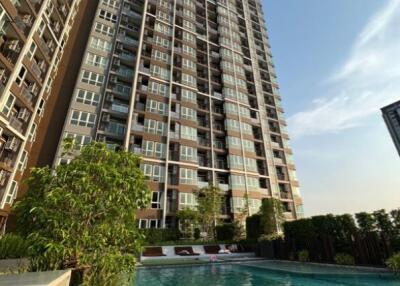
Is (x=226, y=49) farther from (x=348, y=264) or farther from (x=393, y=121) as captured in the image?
(x=348, y=264)

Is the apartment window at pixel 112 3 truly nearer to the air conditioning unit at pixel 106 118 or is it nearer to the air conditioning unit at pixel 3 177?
the air conditioning unit at pixel 106 118

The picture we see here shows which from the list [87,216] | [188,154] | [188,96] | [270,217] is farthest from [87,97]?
[87,216]

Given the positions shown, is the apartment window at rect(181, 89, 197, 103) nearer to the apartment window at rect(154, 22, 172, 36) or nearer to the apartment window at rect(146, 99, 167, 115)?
the apartment window at rect(146, 99, 167, 115)

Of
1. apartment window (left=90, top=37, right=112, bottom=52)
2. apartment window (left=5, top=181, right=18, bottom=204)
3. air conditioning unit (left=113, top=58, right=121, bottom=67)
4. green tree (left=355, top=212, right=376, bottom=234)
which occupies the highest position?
apartment window (left=90, top=37, right=112, bottom=52)

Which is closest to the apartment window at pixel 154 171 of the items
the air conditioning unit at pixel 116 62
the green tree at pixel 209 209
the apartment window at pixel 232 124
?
the green tree at pixel 209 209

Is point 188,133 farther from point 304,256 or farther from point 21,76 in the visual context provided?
point 304,256

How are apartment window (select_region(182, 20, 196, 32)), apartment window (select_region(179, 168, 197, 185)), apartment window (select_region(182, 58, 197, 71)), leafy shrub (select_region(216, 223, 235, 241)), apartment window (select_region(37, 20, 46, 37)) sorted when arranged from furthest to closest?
apartment window (select_region(182, 20, 196, 32)), apartment window (select_region(182, 58, 197, 71)), apartment window (select_region(179, 168, 197, 185)), leafy shrub (select_region(216, 223, 235, 241)), apartment window (select_region(37, 20, 46, 37))

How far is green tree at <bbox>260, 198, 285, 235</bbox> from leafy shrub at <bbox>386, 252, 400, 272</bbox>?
13.8 metres

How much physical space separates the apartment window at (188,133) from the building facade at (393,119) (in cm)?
2543

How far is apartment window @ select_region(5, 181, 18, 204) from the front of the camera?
23.5 m

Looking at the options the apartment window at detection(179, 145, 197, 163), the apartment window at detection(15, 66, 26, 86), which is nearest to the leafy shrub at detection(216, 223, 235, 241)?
the apartment window at detection(179, 145, 197, 163)

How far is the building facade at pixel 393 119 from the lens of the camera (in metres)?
24.0

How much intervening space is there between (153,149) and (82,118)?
10542 millimetres

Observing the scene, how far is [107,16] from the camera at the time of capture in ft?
140
